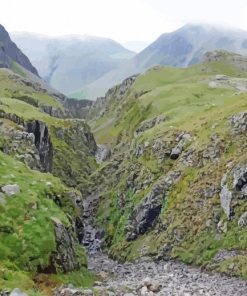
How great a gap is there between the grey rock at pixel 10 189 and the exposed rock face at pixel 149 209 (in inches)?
1297

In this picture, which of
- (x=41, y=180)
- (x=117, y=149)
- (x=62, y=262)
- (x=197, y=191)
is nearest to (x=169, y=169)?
(x=197, y=191)

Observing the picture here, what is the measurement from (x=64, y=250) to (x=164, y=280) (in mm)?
12908

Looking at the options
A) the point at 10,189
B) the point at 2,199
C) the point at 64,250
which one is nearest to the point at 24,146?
the point at 10,189

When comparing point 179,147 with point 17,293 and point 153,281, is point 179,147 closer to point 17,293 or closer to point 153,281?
point 153,281

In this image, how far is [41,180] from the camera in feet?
224

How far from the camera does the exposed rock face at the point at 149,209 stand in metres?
89.2

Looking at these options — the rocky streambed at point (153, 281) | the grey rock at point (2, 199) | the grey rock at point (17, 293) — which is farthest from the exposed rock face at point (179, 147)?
the grey rock at point (17, 293)

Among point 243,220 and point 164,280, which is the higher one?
point 243,220

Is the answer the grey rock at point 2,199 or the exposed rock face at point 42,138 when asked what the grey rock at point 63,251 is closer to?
the grey rock at point 2,199

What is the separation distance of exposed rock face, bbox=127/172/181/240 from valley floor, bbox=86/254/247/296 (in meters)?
Result: 9.59

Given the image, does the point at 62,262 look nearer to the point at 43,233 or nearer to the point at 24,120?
the point at 43,233

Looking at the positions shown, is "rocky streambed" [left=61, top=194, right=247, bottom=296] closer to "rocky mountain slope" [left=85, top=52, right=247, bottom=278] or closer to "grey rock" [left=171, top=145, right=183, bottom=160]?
"rocky mountain slope" [left=85, top=52, right=247, bottom=278]

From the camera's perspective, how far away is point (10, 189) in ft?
196

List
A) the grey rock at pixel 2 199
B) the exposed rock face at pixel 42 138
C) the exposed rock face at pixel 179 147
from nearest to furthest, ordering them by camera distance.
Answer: the grey rock at pixel 2 199 → the exposed rock face at pixel 179 147 → the exposed rock face at pixel 42 138
